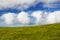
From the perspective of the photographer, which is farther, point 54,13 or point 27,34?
point 27,34

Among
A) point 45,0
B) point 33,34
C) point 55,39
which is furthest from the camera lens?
point 33,34

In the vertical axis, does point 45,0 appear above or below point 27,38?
above

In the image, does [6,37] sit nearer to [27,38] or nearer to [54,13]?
[27,38]

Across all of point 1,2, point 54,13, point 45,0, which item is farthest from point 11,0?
point 54,13

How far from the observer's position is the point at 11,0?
34.4 m

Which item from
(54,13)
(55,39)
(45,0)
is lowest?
(55,39)

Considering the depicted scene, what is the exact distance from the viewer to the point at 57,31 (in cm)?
4122

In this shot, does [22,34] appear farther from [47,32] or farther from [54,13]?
[54,13]

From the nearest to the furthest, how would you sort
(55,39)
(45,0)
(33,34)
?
(45,0)
(55,39)
(33,34)

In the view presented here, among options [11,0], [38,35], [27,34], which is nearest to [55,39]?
[38,35]

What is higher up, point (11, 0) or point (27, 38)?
point (11, 0)

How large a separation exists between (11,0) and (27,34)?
29.4ft

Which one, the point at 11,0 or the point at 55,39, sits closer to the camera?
the point at 11,0

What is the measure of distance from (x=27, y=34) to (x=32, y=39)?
11.2ft
